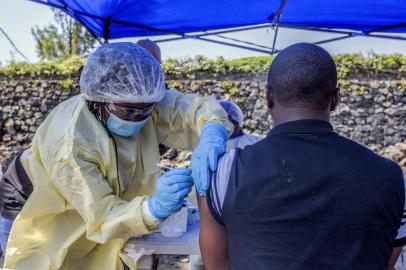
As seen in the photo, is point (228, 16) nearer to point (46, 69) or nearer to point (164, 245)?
point (164, 245)

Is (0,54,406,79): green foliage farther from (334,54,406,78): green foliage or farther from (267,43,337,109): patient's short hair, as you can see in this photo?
(267,43,337,109): patient's short hair

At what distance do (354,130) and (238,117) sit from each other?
4.19 m

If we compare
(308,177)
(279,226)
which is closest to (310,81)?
(308,177)

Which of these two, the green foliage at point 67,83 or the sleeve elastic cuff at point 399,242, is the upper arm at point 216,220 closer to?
the sleeve elastic cuff at point 399,242

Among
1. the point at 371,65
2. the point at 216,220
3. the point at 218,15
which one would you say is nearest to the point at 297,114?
the point at 216,220

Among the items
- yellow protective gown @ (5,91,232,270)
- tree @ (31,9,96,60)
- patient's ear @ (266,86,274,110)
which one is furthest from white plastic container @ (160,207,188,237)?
tree @ (31,9,96,60)

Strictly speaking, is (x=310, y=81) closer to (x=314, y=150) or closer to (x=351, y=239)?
(x=314, y=150)

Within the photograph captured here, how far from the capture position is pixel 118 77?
1.49 meters

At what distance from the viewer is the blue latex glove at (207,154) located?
115 centimetres

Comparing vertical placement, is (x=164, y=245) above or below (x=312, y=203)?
below

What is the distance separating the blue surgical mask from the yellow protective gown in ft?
0.16

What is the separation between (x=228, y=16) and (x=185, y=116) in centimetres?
140

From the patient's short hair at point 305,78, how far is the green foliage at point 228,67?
5.76m

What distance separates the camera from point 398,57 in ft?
21.2
